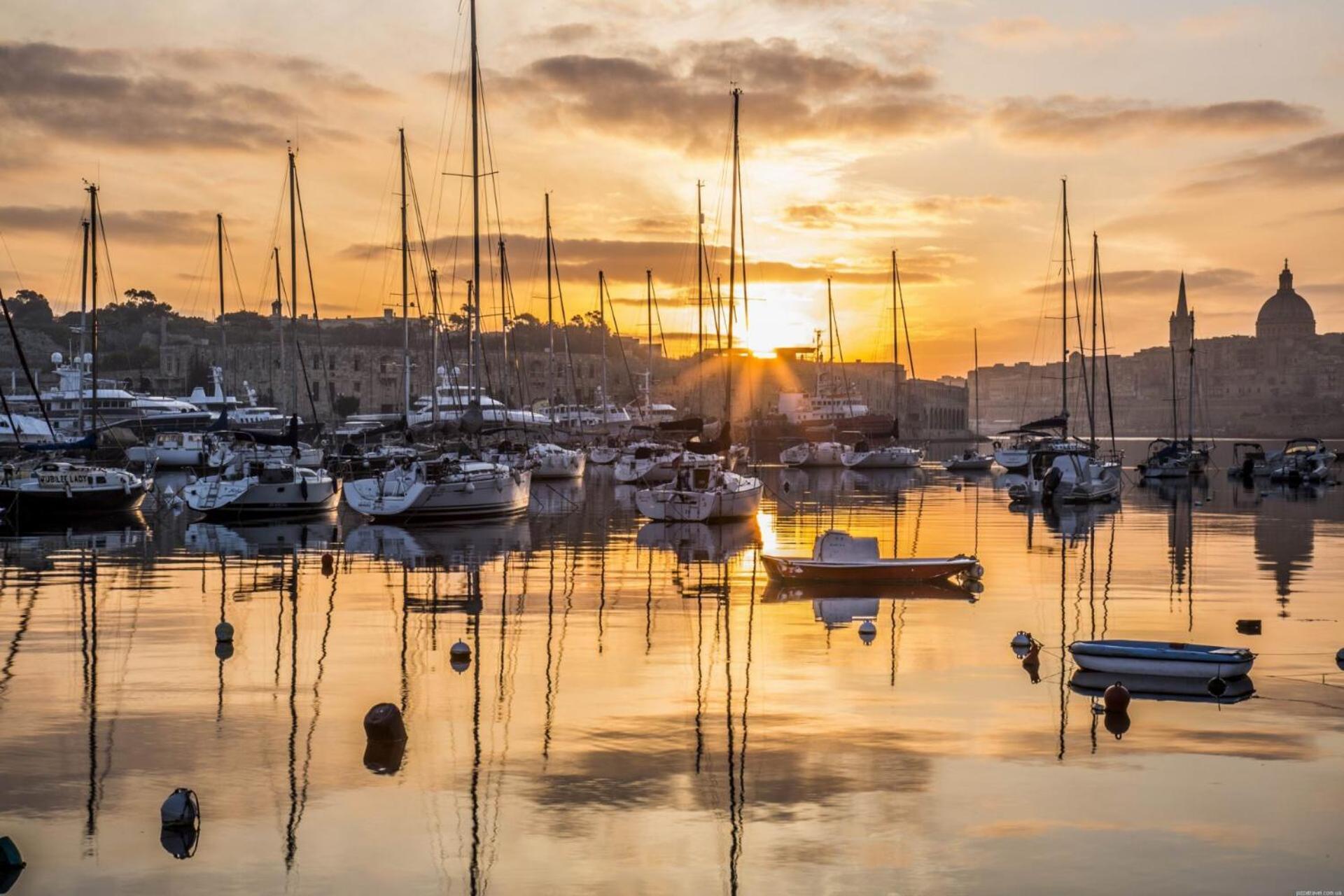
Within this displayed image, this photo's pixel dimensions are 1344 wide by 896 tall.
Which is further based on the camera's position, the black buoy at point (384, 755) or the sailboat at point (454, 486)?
the sailboat at point (454, 486)

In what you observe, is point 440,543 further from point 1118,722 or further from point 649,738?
point 1118,722

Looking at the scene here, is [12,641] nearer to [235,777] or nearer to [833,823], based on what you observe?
[235,777]

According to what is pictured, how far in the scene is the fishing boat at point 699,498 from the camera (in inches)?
1770

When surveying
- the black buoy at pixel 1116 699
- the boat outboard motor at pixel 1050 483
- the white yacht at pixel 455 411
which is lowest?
the black buoy at pixel 1116 699

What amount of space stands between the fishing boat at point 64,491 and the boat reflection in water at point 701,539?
57.9 feet

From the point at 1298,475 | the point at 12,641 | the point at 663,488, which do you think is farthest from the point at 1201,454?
the point at 12,641

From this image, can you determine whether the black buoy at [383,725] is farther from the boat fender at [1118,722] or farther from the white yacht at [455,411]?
the white yacht at [455,411]

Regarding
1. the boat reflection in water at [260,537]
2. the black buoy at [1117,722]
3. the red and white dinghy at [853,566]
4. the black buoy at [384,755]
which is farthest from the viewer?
the boat reflection in water at [260,537]

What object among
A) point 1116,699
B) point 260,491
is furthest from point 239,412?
point 1116,699

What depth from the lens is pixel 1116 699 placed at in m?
17.1

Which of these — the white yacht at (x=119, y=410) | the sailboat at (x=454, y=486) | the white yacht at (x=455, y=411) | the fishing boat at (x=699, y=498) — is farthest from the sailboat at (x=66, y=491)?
the white yacht at (x=119, y=410)

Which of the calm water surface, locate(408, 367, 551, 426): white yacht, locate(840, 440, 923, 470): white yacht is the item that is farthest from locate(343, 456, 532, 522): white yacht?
locate(840, 440, 923, 470): white yacht

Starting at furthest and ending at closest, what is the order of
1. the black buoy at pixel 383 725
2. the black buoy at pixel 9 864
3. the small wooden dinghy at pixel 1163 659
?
the small wooden dinghy at pixel 1163 659, the black buoy at pixel 383 725, the black buoy at pixel 9 864

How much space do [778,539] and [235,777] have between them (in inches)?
1072
